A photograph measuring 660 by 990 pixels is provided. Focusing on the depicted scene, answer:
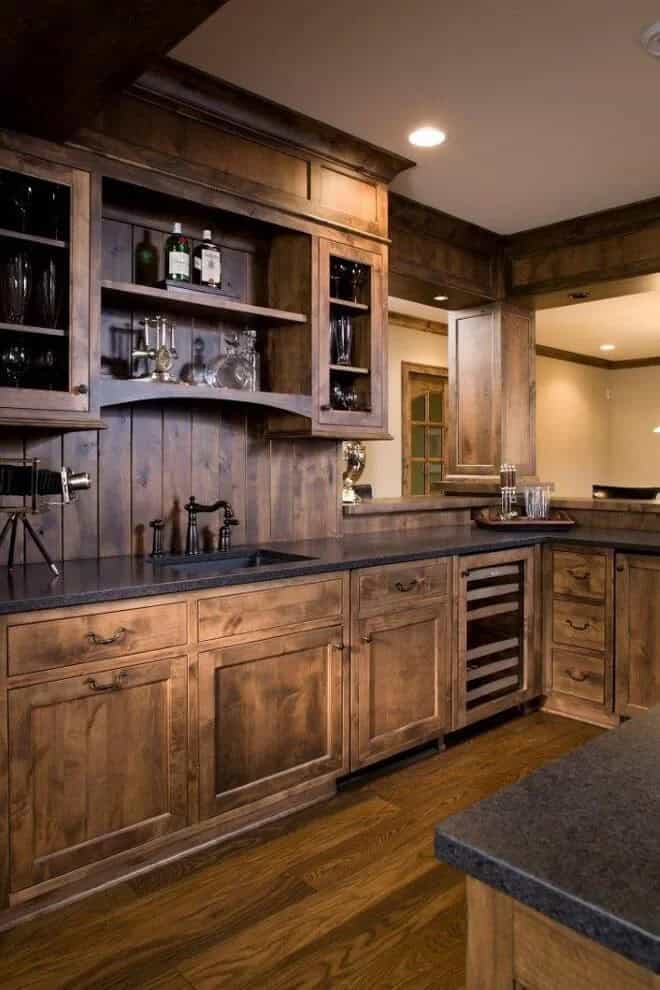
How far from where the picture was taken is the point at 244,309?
2711 millimetres

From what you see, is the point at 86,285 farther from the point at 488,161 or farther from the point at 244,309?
the point at 488,161

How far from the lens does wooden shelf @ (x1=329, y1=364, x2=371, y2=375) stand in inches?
119

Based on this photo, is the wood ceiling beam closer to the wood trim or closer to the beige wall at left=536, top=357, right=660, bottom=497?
the wood trim

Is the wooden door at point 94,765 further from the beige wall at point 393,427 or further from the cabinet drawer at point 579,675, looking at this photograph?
the beige wall at point 393,427

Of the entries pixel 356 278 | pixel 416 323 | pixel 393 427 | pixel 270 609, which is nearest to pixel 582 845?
pixel 270 609

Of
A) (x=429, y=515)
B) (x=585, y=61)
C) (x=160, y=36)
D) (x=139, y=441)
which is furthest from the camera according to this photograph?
(x=429, y=515)

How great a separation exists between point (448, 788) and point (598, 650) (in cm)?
110

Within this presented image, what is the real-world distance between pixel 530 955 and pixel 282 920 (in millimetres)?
1509

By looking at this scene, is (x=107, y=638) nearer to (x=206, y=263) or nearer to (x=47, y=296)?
(x=47, y=296)

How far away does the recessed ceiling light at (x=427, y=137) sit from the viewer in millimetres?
2930

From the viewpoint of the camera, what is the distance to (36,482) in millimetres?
2129

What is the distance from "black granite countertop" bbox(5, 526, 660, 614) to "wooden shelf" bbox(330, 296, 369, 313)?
1.00 metres

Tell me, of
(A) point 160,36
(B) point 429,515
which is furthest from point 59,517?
(B) point 429,515

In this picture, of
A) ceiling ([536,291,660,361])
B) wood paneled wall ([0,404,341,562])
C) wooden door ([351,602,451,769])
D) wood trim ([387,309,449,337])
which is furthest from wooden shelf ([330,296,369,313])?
wood trim ([387,309,449,337])
